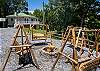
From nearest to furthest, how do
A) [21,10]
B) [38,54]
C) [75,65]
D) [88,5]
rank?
[75,65]
[38,54]
[88,5]
[21,10]

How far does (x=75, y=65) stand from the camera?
8.20 meters

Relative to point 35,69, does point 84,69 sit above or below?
above

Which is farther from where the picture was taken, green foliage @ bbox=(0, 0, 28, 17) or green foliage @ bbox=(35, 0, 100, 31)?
green foliage @ bbox=(0, 0, 28, 17)

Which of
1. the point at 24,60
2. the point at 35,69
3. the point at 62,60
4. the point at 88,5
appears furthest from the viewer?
the point at 88,5

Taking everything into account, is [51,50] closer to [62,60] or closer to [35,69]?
[62,60]

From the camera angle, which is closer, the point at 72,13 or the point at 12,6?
the point at 72,13

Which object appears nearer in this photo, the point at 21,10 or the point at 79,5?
the point at 79,5

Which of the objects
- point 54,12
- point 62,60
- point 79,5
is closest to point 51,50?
point 62,60

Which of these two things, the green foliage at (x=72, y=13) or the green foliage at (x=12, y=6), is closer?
the green foliage at (x=72, y=13)

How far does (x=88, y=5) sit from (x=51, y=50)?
2730 cm

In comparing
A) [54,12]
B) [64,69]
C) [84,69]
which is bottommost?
[64,69]

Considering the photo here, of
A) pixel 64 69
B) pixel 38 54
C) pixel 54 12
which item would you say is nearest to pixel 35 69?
pixel 64 69

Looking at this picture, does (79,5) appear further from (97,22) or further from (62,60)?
(62,60)

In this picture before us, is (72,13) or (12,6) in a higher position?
(12,6)
